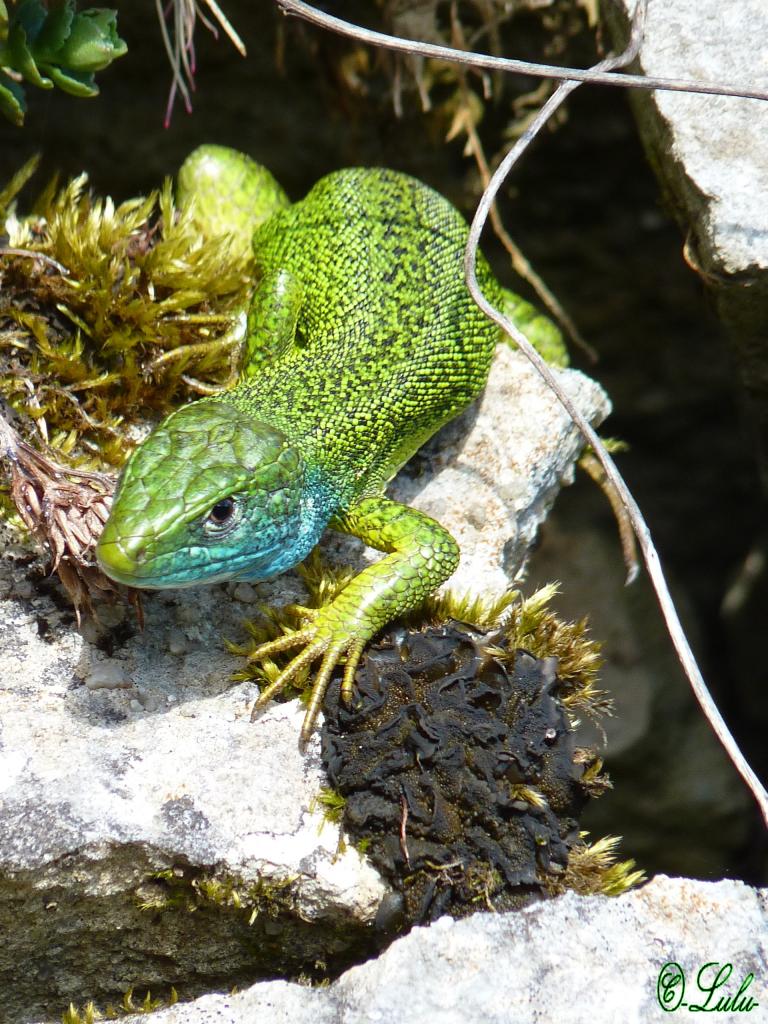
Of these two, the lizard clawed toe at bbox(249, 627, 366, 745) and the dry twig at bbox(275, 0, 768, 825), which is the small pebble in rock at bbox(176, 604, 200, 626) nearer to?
the lizard clawed toe at bbox(249, 627, 366, 745)

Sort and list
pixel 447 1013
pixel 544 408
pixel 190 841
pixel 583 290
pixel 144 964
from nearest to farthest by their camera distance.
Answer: pixel 447 1013 → pixel 190 841 → pixel 144 964 → pixel 544 408 → pixel 583 290

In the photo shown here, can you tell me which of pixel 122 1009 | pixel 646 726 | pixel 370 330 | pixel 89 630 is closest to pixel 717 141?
pixel 370 330

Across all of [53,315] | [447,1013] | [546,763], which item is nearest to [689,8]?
[53,315]

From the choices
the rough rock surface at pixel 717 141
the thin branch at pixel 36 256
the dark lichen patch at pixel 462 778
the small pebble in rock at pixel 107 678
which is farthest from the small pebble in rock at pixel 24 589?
the rough rock surface at pixel 717 141

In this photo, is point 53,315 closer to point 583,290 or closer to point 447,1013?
point 447,1013

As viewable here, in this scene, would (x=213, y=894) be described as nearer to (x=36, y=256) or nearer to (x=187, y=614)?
(x=187, y=614)

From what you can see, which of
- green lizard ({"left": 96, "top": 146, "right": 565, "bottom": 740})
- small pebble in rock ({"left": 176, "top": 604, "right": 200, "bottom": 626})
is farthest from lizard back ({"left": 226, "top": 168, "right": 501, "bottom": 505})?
small pebble in rock ({"left": 176, "top": 604, "right": 200, "bottom": 626})
